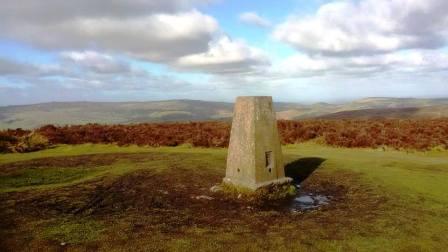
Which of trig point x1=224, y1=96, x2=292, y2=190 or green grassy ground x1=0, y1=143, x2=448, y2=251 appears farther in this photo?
trig point x1=224, y1=96, x2=292, y2=190

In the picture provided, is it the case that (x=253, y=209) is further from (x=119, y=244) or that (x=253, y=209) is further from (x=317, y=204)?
(x=119, y=244)

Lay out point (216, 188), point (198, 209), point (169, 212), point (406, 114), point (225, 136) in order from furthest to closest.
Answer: point (406, 114) → point (225, 136) → point (216, 188) → point (198, 209) → point (169, 212)

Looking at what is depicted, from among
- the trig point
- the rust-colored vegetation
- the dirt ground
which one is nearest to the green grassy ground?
the dirt ground

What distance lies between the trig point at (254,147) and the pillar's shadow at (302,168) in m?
1.73

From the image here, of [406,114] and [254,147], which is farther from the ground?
[254,147]

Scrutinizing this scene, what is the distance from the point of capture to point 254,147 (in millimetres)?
10562

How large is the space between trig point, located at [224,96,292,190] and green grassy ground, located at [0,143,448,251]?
978 mm

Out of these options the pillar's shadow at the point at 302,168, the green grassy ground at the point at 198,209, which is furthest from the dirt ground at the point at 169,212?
the pillar's shadow at the point at 302,168

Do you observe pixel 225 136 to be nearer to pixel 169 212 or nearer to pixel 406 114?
pixel 169 212

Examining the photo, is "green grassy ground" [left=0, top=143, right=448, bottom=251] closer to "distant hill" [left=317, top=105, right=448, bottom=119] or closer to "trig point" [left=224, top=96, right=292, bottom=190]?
"trig point" [left=224, top=96, right=292, bottom=190]

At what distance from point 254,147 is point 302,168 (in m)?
4.05

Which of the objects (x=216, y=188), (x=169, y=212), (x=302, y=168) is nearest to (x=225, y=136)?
(x=302, y=168)

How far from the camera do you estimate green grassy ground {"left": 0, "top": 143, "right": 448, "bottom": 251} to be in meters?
6.91

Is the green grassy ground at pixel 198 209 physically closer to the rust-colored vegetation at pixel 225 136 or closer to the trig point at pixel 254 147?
the trig point at pixel 254 147
